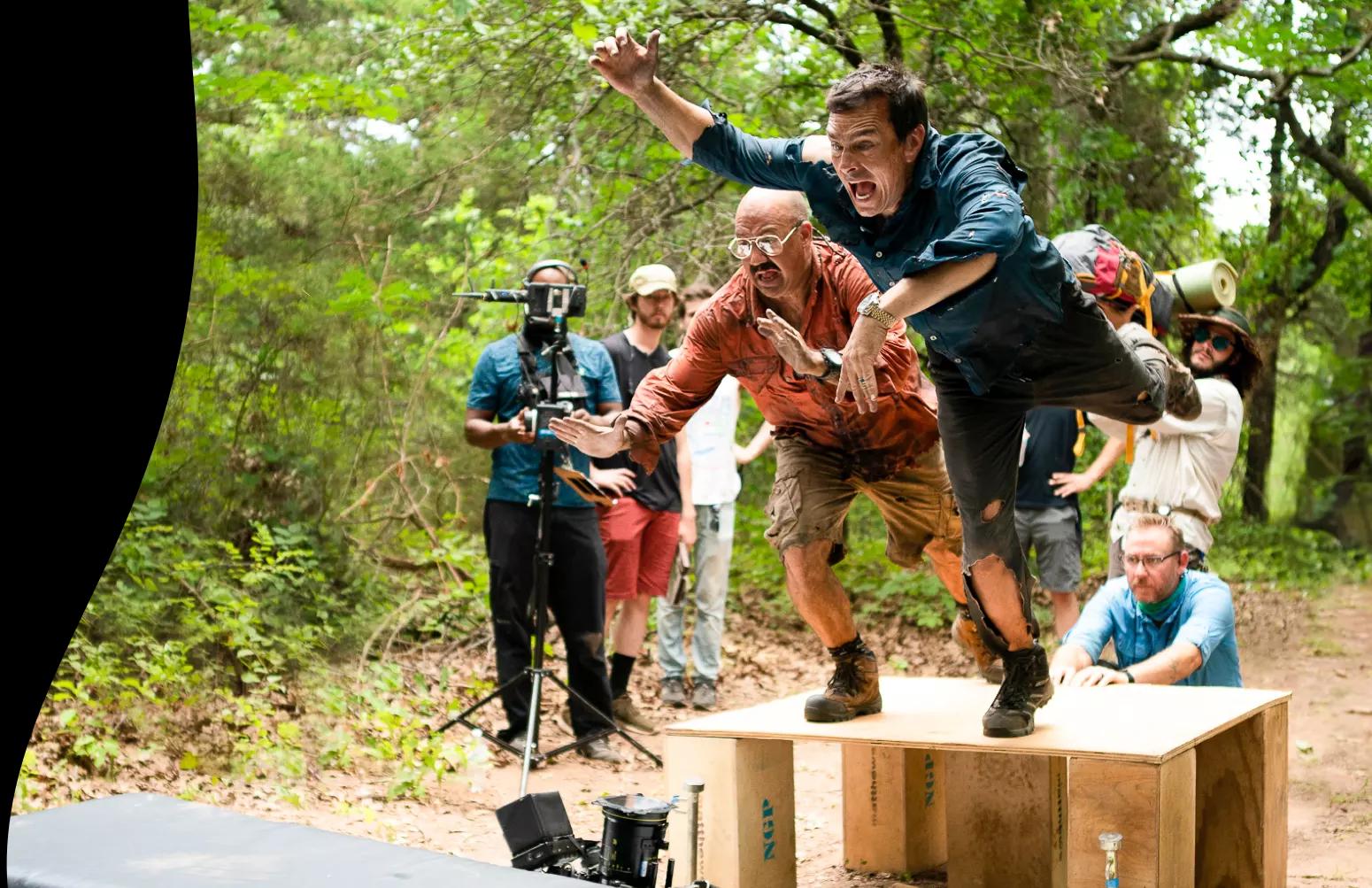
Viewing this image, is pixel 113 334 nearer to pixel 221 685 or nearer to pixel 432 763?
pixel 432 763

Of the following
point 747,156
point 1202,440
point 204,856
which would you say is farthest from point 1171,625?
point 204,856

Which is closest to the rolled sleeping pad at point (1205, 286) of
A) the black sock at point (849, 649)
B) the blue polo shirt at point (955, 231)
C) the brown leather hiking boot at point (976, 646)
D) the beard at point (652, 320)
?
the brown leather hiking boot at point (976, 646)

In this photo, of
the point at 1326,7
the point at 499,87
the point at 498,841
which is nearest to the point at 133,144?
the point at 498,841

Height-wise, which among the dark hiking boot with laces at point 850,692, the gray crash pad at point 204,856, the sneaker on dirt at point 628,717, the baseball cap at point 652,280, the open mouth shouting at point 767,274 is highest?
the baseball cap at point 652,280

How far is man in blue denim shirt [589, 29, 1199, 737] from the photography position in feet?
10.7

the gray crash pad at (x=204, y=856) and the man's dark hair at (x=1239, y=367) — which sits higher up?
the man's dark hair at (x=1239, y=367)

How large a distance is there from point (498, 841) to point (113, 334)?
3.94 metres

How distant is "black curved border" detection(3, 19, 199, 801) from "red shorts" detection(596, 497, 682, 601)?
202 inches

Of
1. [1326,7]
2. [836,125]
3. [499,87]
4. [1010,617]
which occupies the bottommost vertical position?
[1010,617]

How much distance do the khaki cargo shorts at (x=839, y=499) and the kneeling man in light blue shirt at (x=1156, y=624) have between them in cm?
74

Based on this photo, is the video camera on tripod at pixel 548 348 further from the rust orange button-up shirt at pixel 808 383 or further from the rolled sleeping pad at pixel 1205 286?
the rolled sleeping pad at pixel 1205 286

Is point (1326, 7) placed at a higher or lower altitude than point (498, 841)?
higher

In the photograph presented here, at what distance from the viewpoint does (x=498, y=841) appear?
4.98 m

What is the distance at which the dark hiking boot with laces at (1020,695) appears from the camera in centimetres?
374
